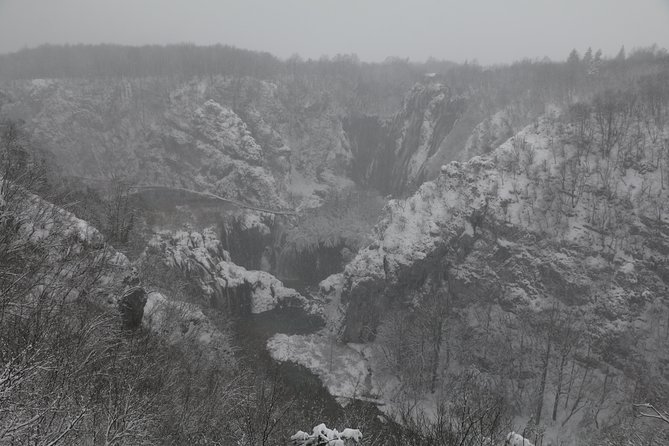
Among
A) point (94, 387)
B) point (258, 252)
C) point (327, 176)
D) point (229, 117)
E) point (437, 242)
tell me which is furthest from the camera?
point (327, 176)

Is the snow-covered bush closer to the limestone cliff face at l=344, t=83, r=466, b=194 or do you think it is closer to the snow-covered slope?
the snow-covered slope

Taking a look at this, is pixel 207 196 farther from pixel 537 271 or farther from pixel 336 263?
pixel 537 271

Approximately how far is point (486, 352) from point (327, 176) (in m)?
78.8

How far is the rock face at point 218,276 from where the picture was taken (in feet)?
190

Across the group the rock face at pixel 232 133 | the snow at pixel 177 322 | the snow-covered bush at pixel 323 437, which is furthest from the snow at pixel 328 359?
the rock face at pixel 232 133

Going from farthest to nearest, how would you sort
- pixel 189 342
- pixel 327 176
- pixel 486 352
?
pixel 327 176, pixel 486 352, pixel 189 342

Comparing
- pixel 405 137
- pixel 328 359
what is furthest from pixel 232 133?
pixel 328 359

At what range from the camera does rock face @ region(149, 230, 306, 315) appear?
2282 inches

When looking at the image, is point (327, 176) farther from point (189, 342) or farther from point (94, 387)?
point (94, 387)

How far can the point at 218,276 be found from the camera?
6175 cm

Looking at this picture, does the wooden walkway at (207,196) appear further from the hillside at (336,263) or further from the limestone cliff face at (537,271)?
the limestone cliff face at (537,271)

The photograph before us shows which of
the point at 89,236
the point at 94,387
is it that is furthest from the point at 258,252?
the point at 94,387

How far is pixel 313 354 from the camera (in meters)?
53.6

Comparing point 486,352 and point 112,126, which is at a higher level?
point 112,126
